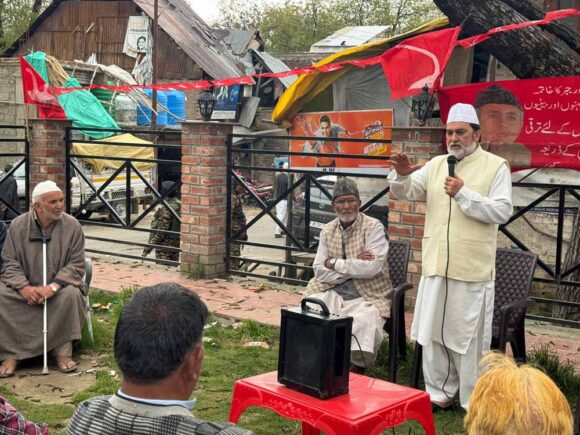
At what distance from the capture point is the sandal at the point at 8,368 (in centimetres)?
600

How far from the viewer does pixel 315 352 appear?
3.85 meters

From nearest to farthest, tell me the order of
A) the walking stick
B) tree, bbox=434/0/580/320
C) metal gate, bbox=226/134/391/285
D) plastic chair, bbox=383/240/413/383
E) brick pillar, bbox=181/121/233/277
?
plastic chair, bbox=383/240/413/383
the walking stick
tree, bbox=434/0/580/320
metal gate, bbox=226/134/391/285
brick pillar, bbox=181/121/233/277

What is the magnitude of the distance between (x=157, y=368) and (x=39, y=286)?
4.25 m

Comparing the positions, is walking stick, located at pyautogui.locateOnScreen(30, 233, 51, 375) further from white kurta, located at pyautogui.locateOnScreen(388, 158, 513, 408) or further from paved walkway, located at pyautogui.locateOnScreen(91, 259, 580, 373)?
white kurta, located at pyautogui.locateOnScreen(388, 158, 513, 408)

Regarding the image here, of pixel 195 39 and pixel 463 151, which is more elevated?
pixel 195 39

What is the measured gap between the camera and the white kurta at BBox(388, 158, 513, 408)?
15.8ft

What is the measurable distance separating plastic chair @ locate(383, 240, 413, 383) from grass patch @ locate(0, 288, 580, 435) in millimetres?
217

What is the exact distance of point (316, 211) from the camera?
12.0 m

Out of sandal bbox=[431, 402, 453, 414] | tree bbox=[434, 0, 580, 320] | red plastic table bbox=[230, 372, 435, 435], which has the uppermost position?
tree bbox=[434, 0, 580, 320]

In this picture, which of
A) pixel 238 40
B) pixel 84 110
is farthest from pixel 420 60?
pixel 238 40

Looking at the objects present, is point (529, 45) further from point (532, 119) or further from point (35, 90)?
point (35, 90)

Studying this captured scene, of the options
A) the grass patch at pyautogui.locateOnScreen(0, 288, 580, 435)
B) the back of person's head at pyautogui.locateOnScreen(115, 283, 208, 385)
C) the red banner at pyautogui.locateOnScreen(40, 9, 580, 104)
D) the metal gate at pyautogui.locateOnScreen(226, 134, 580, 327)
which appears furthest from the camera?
the red banner at pyautogui.locateOnScreen(40, 9, 580, 104)

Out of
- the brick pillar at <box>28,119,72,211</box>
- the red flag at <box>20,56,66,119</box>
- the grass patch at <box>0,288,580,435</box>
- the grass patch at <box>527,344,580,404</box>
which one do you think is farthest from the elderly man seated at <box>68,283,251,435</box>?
the red flag at <box>20,56,66,119</box>

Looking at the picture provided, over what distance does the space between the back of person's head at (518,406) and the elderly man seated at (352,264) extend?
3.39m
